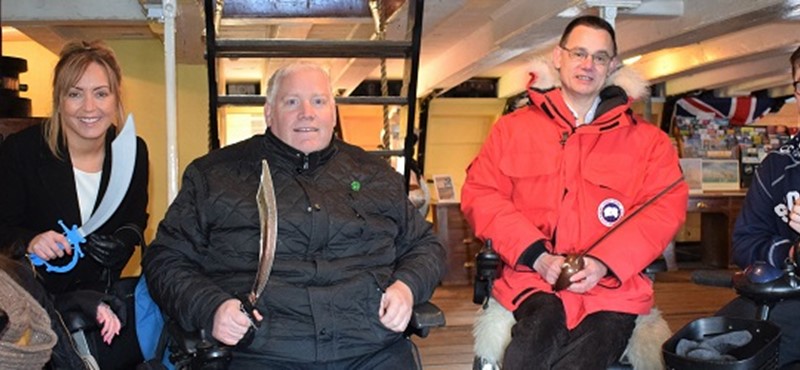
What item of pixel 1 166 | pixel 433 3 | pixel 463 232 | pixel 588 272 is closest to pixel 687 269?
pixel 463 232

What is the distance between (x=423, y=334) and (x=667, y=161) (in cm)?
100

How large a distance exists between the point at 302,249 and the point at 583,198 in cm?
88

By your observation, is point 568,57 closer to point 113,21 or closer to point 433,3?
point 433,3

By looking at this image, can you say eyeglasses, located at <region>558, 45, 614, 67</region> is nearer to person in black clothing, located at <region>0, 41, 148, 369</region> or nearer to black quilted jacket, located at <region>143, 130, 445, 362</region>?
black quilted jacket, located at <region>143, 130, 445, 362</region>

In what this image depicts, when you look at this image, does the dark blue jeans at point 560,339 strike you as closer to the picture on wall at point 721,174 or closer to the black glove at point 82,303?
the black glove at point 82,303

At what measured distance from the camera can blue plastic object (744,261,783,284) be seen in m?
2.15

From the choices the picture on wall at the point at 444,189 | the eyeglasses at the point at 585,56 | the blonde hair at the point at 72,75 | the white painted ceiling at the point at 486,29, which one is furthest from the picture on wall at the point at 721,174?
the blonde hair at the point at 72,75

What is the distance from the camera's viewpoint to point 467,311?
21.4 ft

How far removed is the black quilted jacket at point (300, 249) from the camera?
7.59 ft

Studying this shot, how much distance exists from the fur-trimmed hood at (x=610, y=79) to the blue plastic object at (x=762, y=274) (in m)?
0.83

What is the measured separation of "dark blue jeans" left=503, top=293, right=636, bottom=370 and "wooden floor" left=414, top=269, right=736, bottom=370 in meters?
2.16

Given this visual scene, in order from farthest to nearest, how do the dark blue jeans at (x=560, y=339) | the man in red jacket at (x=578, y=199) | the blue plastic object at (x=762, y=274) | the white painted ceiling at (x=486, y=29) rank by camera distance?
1. the white painted ceiling at (x=486, y=29)
2. the man in red jacket at (x=578, y=199)
3. the dark blue jeans at (x=560, y=339)
4. the blue plastic object at (x=762, y=274)

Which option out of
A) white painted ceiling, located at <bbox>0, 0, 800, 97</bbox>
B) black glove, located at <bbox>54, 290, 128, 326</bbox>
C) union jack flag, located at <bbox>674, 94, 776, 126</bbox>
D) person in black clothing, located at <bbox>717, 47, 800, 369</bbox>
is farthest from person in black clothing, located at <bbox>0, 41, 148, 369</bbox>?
union jack flag, located at <bbox>674, 94, 776, 126</bbox>

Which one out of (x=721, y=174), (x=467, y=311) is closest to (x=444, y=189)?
(x=467, y=311)
